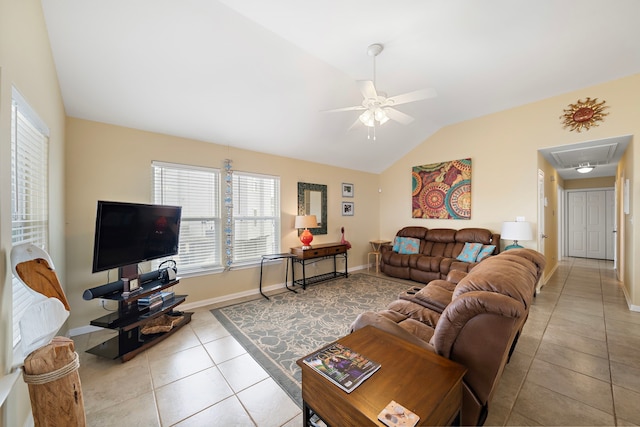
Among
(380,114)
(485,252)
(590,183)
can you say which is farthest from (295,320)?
(590,183)

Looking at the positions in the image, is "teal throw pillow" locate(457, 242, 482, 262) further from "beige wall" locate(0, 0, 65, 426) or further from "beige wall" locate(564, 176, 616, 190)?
"beige wall" locate(564, 176, 616, 190)

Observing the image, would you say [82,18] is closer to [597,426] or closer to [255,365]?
[255,365]

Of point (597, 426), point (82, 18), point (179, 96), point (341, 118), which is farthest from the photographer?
point (341, 118)

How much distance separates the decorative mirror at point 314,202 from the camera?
470cm

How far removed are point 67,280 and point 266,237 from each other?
97.2 inches

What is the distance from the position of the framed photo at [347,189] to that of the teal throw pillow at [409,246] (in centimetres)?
156

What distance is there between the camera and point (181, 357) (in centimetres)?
227

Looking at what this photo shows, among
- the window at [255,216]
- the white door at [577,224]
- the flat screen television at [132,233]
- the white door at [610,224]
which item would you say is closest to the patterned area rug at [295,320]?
the window at [255,216]

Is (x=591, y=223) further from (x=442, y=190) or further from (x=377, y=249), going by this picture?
(x=377, y=249)

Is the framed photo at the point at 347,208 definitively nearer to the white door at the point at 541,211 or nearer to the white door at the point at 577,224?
the white door at the point at 541,211

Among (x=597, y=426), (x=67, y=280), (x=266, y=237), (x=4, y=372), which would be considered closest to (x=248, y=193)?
(x=266, y=237)

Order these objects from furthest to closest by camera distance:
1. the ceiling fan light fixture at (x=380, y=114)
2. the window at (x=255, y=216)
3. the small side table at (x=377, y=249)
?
the small side table at (x=377, y=249), the window at (x=255, y=216), the ceiling fan light fixture at (x=380, y=114)

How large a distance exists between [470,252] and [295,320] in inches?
129

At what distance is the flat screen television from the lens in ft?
7.06
